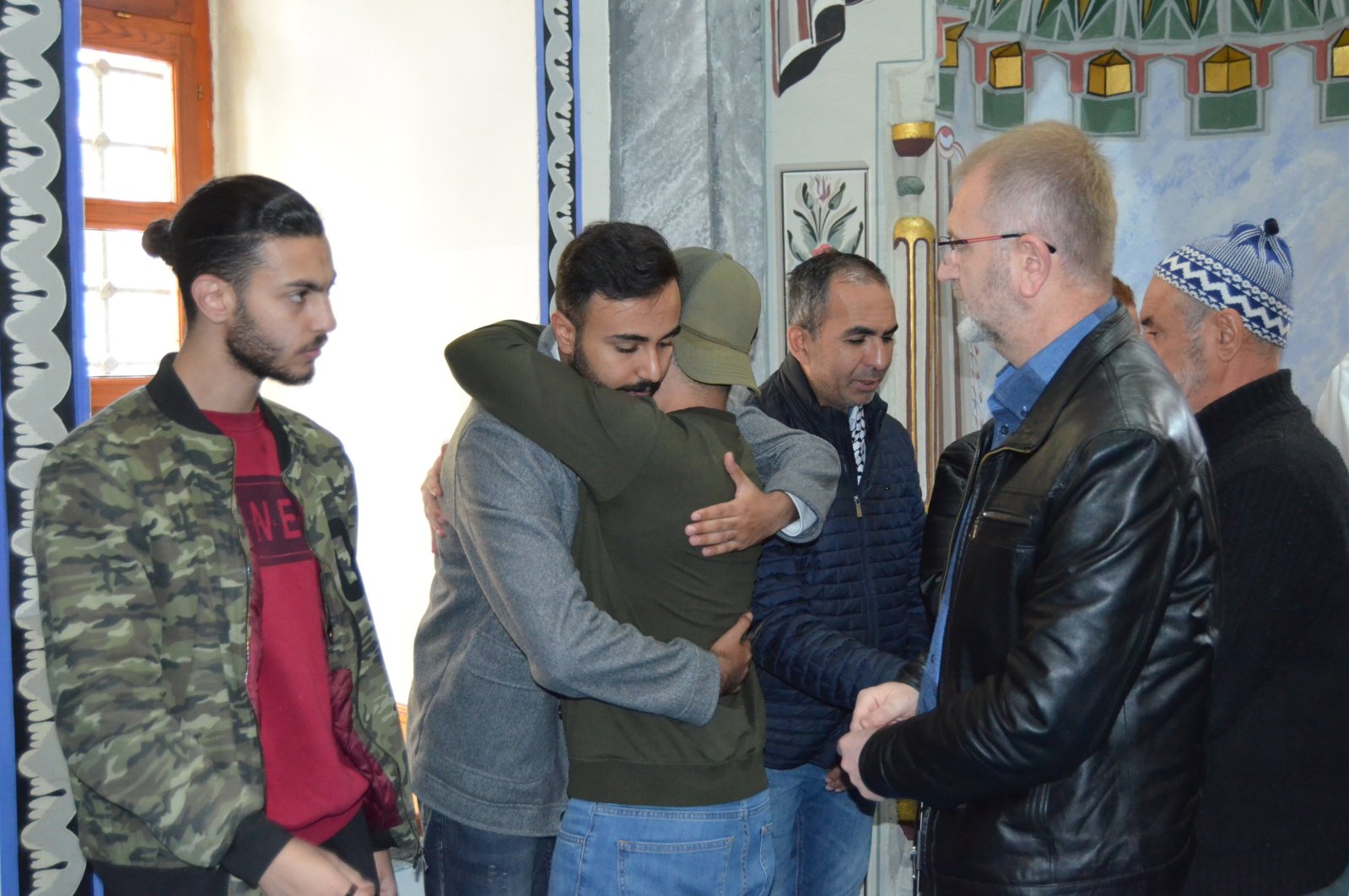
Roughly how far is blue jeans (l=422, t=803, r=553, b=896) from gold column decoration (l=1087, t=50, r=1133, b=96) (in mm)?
3887

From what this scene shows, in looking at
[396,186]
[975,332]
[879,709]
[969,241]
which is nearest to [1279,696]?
[879,709]

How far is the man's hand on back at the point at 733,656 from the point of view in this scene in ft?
5.96

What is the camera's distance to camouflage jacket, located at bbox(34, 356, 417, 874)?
4.92 feet

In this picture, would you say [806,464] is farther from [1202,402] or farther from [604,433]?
[1202,402]

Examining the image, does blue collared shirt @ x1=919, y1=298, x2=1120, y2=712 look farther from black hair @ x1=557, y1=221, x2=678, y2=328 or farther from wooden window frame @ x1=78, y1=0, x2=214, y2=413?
wooden window frame @ x1=78, y1=0, x2=214, y2=413

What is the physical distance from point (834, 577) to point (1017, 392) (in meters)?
0.93

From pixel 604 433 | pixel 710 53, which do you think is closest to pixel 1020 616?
pixel 604 433

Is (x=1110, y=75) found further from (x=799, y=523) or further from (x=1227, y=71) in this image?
(x=799, y=523)

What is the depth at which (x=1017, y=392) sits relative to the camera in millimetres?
1657

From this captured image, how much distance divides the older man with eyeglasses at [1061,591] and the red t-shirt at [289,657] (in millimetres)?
784

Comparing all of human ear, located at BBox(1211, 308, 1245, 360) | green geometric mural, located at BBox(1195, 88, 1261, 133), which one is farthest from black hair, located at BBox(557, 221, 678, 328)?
green geometric mural, located at BBox(1195, 88, 1261, 133)

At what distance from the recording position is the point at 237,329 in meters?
1.79

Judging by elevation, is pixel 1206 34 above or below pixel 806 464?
above

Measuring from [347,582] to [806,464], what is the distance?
82 cm
